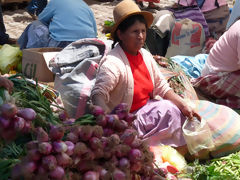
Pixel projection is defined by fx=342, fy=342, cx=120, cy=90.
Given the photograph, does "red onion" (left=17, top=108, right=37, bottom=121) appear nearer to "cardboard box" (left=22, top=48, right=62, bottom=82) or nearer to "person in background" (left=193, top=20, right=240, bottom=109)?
"cardboard box" (left=22, top=48, right=62, bottom=82)

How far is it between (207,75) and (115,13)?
1.58 meters

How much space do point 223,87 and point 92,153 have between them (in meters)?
2.82

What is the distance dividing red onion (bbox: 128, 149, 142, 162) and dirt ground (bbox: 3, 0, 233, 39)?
5.36m

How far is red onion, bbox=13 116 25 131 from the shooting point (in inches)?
50.3

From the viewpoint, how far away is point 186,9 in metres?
5.27

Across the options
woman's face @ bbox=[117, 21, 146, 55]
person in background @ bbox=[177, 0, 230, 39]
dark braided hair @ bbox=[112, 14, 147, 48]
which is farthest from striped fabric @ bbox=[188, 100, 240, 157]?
person in background @ bbox=[177, 0, 230, 39]

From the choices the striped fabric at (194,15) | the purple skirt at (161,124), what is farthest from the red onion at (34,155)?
the striped fabric at (194,15)

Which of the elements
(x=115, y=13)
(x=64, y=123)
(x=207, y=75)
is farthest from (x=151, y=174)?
(x=207, y=75)

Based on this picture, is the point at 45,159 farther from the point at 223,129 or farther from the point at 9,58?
the point at 9,58

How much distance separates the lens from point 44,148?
1.22m

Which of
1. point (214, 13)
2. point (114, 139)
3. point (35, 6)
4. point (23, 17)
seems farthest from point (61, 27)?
point (23, 17)

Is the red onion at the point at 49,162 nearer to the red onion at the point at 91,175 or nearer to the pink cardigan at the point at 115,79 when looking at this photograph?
the red onion at the point at 91,175

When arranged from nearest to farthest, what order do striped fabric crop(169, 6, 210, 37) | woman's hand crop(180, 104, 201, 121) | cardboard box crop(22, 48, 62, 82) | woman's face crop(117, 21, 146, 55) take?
woman's face crop(117, 21, 146, 55) < woman's hand crop(180, 104, 201, 121) < cardboard box crop(22, 48, 62, 82) < striped fabric crop(169, 6, 210, 37)

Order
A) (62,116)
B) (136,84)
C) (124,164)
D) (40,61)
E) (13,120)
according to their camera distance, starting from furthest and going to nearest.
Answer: (40,61)
(136,84)
(62,116)
(124,164)
(13,120)
